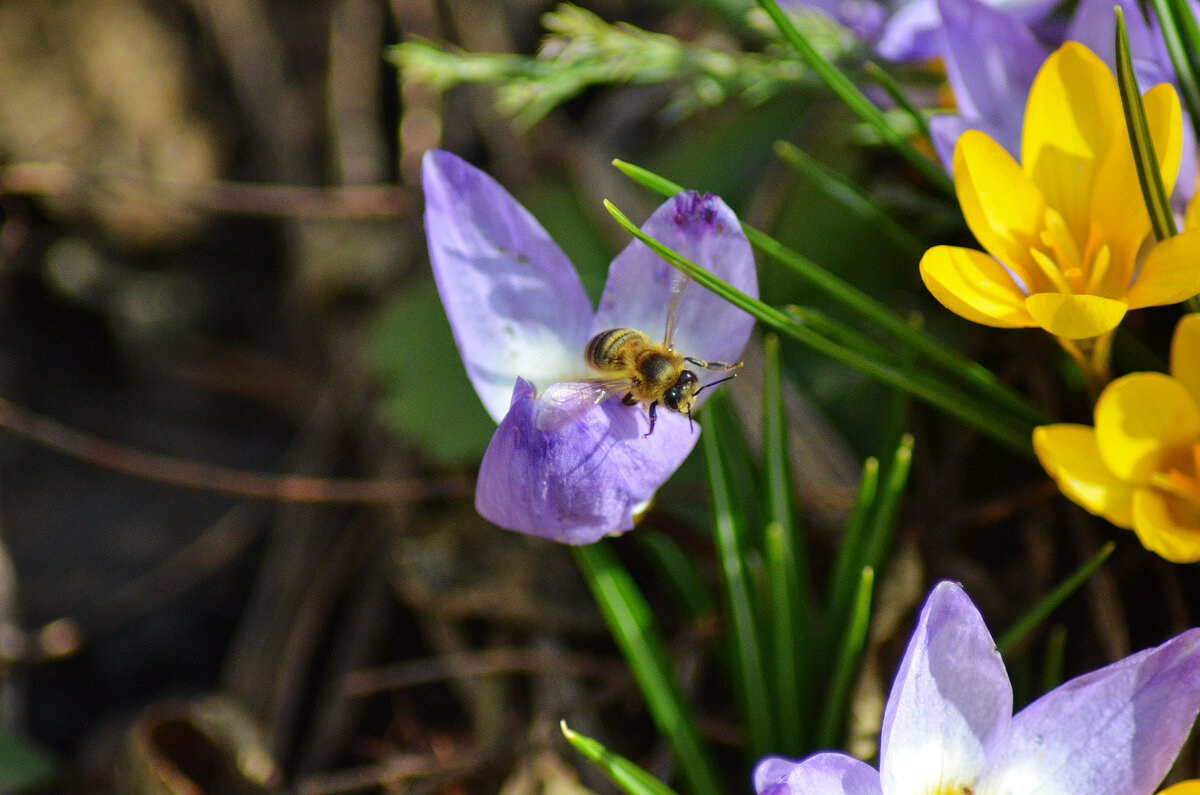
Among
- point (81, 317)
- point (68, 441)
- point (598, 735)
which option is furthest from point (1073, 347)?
point (81, 317)

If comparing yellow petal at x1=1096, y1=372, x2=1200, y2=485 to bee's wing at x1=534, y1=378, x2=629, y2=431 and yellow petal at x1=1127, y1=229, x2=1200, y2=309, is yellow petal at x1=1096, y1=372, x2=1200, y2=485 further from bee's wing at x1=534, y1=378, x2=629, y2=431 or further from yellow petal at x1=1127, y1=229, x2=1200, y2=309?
bee's wing at x1=534, y1=378, x2=629, y2=431

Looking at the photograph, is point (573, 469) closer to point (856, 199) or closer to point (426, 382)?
point (856, 199)

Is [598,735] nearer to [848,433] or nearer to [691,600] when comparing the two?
[691,600]

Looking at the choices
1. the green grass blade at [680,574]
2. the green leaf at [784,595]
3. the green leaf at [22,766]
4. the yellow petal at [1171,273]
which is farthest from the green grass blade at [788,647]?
the green leaf at [22,766]

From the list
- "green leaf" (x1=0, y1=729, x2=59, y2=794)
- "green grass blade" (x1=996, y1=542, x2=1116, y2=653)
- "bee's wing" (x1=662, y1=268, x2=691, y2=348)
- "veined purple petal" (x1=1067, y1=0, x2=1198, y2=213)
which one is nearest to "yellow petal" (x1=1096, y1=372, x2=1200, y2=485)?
"green grass blade" (x1=996, y1=542, x2=1116, y2=653)

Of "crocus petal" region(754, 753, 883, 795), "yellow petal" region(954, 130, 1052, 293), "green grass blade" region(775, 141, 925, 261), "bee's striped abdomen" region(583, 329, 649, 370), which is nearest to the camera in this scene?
"crocus petal" region(754, 753, 883, 795)
